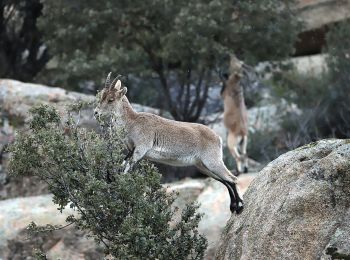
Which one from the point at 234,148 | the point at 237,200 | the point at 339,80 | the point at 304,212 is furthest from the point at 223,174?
the point at 339,80

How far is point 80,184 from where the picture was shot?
30.9ft

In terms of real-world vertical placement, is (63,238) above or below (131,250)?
below

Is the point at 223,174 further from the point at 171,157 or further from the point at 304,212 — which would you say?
the point at 304,212

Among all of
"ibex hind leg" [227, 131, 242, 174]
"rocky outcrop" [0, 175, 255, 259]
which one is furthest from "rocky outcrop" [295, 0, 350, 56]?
"rocky outcrop" [0, 175, 255, 259]

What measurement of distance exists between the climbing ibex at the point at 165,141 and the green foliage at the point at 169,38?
31.4 feet

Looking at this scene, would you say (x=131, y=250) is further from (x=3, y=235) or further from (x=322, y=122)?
(x=322, y=122)

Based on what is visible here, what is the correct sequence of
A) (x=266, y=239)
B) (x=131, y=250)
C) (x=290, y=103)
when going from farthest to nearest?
1. (x=290, y=103)
2. (x=131, y=250)
3. (x=266, y=239)

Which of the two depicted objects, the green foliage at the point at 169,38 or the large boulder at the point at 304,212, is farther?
the green foliage at the point at 169,38

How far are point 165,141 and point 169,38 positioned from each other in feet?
33.4

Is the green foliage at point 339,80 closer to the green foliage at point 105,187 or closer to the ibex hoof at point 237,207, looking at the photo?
the ibex hoof at point 237,207

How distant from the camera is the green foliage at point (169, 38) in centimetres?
2028

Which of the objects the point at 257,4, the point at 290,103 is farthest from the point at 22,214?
the point at 290,103

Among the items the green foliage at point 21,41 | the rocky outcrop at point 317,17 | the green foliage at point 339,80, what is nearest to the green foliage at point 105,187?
the green foliage at point 339,80

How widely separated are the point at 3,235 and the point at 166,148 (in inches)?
200
